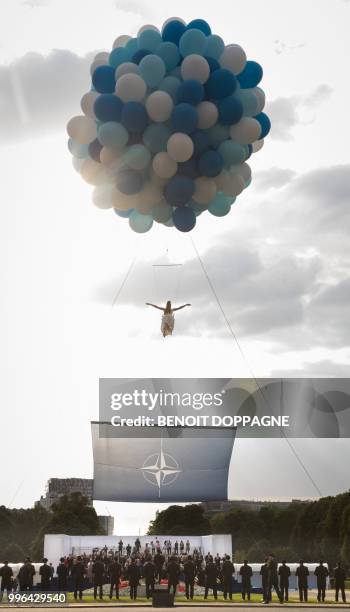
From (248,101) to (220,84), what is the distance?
2.77ft

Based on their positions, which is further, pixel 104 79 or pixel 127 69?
pixel 104 79

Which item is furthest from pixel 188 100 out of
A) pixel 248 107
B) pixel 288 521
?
pixel 288 521

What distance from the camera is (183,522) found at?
274 feet

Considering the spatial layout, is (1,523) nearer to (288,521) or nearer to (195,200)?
(288,521)

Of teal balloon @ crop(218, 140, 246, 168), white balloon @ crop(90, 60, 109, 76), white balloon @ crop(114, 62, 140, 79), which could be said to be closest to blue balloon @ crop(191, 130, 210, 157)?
teal balloon @ crop(218, 140, 246, 168)

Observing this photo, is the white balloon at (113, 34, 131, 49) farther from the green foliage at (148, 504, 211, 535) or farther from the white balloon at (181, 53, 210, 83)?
the green foliage at (148, 504, 211, 535)

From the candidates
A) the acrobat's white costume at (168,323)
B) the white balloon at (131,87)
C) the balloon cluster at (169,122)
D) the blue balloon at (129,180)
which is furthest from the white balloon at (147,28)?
the acrobat's white costume at (168,323)

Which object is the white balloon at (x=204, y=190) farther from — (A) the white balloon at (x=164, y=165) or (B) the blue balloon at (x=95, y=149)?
(B) the blue balloon at (x=95, y=149)

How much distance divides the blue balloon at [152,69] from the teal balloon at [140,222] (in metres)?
2.94

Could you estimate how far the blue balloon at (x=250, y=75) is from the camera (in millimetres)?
16234

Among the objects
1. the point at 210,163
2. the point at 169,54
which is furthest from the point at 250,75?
the point at 210,163

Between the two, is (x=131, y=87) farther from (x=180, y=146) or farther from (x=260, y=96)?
(x=260, y=96)

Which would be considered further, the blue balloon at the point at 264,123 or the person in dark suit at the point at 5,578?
the person in dark suit at the point at 5,578

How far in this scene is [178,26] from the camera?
15695 mm
